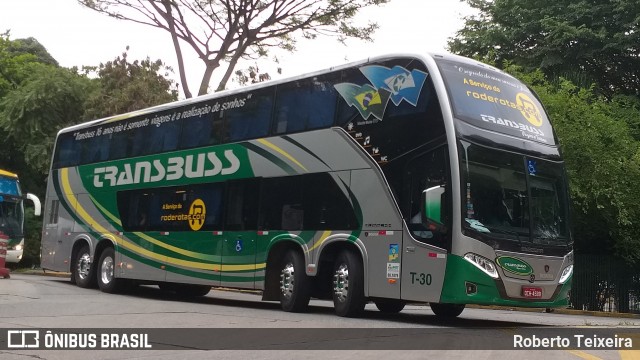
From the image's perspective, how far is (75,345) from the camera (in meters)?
9.08

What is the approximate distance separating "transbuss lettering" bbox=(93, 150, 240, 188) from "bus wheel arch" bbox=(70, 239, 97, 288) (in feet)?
5.96

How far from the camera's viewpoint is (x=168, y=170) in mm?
17844

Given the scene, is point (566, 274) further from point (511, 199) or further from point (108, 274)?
point (108, 274)

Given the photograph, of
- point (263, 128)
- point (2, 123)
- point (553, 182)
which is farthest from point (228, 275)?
point (2, 123)

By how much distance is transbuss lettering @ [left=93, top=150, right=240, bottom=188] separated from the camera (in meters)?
16.4

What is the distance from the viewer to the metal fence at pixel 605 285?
2331cm

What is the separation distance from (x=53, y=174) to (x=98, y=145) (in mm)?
2588

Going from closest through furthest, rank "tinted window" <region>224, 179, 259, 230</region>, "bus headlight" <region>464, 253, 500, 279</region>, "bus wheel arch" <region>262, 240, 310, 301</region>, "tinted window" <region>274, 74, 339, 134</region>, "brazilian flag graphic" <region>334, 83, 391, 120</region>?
"bus headlight" <region>464, 253, 500, 279</region>, "brazilian flag graphic" <region>334, 83, 391, 120</region>, "tinted window" <region>274, 74, 339, 134</region>, "bus wheel arch" <region>262, 240, 310, 301</region>, "tinted window" <region>224, 179, 259, 230</region>

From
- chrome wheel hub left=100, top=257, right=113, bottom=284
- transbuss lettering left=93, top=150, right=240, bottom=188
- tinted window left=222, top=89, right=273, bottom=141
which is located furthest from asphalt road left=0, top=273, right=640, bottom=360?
tinted window left=222, top=89, right=273, bottom=141

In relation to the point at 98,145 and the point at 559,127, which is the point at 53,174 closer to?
the point at 98,145

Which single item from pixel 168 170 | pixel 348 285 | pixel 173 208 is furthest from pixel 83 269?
pixel 348 285

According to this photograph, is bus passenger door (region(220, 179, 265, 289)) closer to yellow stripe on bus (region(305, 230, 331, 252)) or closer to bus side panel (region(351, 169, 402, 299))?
yellow stripe on bus (region(305, 230, 331, 252))

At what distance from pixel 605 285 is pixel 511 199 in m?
12.8

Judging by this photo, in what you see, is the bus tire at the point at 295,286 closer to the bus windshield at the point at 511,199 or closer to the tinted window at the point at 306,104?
the tinted window at the point at 306,104
